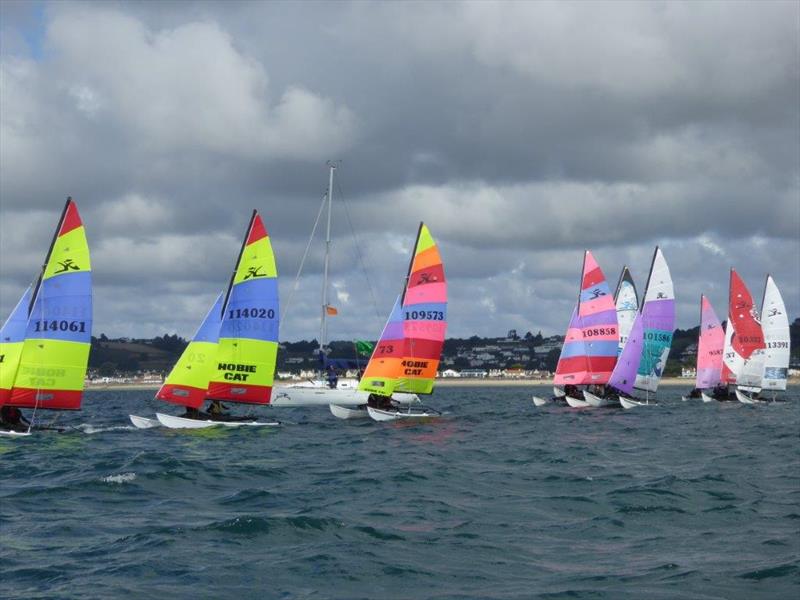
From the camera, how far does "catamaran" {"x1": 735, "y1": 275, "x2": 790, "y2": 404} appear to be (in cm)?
6738

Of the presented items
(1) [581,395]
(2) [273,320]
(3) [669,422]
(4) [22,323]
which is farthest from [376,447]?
(1) [581,395]

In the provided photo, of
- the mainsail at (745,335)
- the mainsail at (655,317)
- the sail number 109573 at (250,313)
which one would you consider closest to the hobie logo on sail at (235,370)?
the sail number 109573 at (250,313)

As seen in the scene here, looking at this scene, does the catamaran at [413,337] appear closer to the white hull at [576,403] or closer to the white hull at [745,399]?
the white hull at [576,403]

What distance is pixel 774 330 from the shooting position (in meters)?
68.3

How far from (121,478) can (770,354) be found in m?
56.1

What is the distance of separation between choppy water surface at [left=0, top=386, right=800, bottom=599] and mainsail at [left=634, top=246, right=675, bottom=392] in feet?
110

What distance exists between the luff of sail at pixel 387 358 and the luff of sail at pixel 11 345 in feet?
55.0

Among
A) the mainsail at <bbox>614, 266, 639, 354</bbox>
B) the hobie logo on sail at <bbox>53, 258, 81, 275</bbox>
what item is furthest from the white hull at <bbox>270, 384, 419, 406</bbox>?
the hobie logo on sail at <bbox>53, 258, 81, 275</bbox>

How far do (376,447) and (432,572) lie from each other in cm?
1804

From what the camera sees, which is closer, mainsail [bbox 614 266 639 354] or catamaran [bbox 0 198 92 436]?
catamaran [bbox 0 198 92 436]

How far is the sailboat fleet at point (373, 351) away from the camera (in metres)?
33.8

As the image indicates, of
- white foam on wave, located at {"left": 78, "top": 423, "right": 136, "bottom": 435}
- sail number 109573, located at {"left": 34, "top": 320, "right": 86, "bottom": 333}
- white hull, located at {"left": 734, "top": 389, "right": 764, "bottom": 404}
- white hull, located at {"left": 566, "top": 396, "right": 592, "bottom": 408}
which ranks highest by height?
sail number 109573, located at {"left": 34, "top": 320, "right": 86, "bottom": 333}

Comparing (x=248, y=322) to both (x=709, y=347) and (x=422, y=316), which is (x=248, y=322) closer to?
(x=422, y=316)

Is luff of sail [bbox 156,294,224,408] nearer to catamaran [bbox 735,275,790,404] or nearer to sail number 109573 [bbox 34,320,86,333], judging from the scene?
sail number 109573 [bbox 34,320,86,333]
